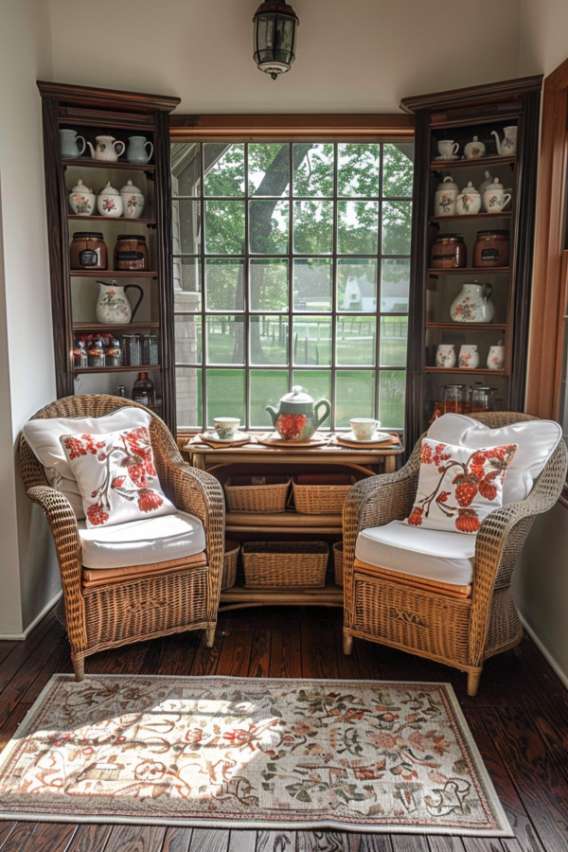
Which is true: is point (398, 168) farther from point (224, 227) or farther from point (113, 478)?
point (113, 478)

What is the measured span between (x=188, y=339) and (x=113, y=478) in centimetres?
99

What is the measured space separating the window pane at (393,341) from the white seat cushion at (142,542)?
1303mm

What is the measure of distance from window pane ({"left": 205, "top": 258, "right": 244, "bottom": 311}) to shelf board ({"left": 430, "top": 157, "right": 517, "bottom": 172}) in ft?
3.31

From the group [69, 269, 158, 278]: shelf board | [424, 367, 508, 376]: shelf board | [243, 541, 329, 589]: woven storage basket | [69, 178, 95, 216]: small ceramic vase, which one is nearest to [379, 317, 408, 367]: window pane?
[424, 367, 508, 376]: shelf board

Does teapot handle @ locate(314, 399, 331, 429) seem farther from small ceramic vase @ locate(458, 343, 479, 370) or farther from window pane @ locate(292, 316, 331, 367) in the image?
small ceramic vase @ locate(458, 343, 479, 370)

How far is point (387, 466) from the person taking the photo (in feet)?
11.0

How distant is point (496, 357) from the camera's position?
3.43 metres

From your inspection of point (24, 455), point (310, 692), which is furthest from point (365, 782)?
point (24, 455)

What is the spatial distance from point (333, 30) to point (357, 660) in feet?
8.98

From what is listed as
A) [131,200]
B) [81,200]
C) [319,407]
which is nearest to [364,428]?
[319,407]

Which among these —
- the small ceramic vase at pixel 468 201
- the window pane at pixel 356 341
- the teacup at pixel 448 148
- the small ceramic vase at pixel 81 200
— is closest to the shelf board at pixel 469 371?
the window pane at pixel 356 341

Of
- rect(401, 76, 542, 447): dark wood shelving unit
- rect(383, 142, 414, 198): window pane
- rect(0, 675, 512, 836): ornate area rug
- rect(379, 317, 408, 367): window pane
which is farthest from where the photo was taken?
rect(379, 317, 408, 367): window pane

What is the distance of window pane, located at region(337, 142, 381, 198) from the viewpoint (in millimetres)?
3592

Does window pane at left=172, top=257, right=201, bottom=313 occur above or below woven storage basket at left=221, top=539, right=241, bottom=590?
above
